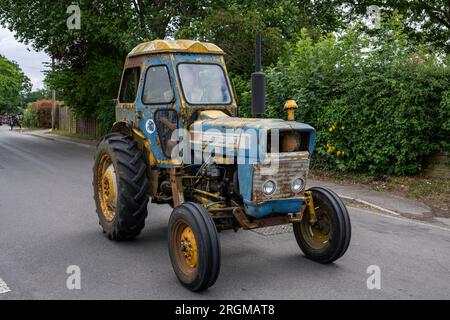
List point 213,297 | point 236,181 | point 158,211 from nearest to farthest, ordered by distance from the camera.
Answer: point 213,297 < point 236,181 < point 158,211

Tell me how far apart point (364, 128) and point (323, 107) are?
4.20 ft

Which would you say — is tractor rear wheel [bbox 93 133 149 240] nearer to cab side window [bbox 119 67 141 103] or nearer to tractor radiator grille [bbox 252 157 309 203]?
cab side window [bbox 119 67 141 103]

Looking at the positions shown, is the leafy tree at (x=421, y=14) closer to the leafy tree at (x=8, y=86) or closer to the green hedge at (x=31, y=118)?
the green hedge at (x=31, y=118)

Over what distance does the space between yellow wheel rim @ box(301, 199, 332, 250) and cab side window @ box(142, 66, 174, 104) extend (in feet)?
6.99

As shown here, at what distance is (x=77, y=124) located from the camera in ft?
101

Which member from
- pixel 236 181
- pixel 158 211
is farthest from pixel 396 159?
pixel 236 181

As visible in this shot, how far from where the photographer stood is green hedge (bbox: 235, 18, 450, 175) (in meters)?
9.70

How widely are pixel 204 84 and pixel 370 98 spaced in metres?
5.63

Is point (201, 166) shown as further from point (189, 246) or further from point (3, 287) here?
point (3, 287)

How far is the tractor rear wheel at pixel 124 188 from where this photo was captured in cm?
576

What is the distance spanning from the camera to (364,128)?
1053 centimetres

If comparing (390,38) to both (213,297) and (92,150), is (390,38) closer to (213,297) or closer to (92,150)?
(213,297)

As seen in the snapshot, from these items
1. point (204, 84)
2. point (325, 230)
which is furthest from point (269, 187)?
point (204, 84)

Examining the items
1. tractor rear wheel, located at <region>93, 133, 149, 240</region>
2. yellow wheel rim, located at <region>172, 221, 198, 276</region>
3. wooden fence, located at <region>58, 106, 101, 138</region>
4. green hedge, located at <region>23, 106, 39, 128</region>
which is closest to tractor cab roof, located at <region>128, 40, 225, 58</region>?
tractor rear wheel, located at <region>93, 133, 149, 240</region>
